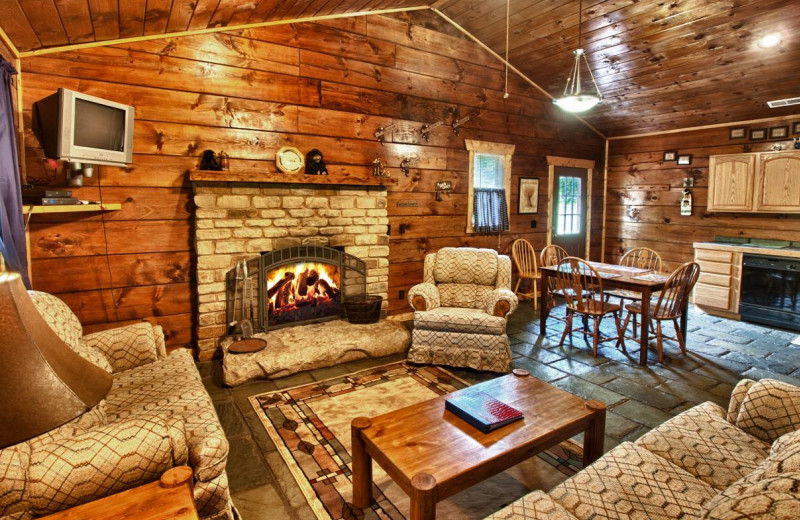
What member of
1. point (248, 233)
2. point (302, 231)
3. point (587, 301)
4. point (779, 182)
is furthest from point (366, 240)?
point (779, 182)

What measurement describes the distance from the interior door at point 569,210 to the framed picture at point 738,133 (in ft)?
6.00

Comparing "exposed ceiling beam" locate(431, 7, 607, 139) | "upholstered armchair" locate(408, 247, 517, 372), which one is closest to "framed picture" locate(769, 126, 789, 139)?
"exposed ceiling beam" locate(431, 7, 607, 139)

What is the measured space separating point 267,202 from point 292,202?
235 millimetres

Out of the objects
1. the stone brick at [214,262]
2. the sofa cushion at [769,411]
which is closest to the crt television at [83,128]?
the stone brick at [214,262]

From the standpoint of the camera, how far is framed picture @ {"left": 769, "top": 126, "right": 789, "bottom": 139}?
5.10 metres

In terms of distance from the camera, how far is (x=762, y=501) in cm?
93

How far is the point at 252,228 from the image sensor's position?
3928 millimetres

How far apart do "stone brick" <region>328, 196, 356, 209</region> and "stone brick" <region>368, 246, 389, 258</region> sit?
0.50m

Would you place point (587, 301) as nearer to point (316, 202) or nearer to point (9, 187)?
point (316, 202)

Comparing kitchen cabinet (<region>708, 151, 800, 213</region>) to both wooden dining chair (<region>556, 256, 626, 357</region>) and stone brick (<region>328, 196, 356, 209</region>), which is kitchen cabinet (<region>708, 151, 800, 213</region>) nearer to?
wooden dining chair (<region>556, 256, 626, 357</region>)

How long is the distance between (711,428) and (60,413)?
224 cm

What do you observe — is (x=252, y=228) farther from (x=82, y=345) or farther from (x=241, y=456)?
(x=241, y=456)

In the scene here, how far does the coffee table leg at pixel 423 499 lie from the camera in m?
1.54

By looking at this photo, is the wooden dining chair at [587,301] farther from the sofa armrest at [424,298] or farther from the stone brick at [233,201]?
the stone brick at [233,201]
